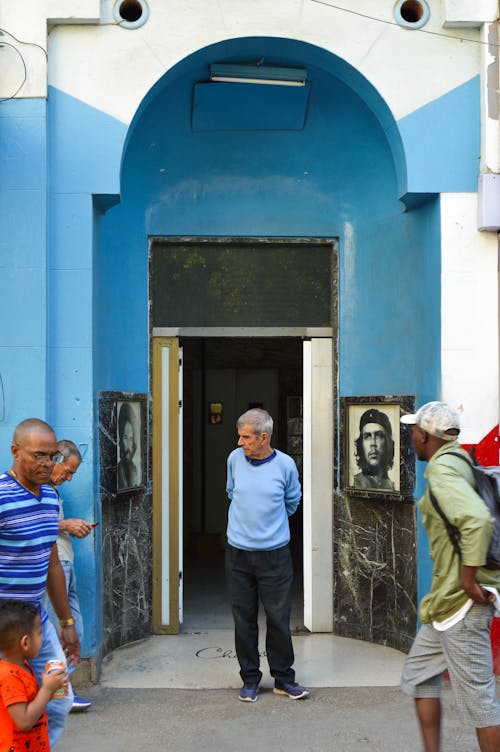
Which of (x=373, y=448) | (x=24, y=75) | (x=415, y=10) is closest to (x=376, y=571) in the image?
(x=373, y=448)

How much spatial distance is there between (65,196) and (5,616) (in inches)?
129

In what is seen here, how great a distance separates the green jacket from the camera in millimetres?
3727

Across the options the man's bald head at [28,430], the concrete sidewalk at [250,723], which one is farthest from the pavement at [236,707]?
the man's bald head at [28,430]

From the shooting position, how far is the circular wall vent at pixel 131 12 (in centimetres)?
598

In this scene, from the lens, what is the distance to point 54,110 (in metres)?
5.91

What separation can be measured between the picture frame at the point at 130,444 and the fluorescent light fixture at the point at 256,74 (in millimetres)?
2320

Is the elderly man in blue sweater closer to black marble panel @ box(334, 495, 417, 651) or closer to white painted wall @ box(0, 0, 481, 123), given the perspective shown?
black marble panel @ box(334, 495, 417, 651)

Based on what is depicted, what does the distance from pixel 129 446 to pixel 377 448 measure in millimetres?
1762

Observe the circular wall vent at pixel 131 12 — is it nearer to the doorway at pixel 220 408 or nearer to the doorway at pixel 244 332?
the doorway at pixel 244 332

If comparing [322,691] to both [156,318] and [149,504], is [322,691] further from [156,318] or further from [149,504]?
[156,318]

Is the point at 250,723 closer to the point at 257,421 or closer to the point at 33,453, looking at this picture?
the point at 257,421

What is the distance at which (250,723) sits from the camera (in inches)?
203

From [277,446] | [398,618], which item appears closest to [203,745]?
[398,618]

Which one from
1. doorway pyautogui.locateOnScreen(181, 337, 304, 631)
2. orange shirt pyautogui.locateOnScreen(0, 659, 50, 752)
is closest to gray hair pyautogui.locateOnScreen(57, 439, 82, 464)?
orange shirt pyautogui.locateOnScreen(0, 659, 50, 752)
